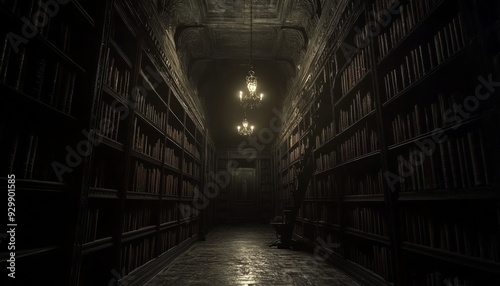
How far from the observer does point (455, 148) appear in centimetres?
187

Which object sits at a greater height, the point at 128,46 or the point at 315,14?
the point at 315,14

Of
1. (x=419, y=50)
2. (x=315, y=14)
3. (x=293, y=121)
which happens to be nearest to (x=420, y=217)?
(x=419, y=50)

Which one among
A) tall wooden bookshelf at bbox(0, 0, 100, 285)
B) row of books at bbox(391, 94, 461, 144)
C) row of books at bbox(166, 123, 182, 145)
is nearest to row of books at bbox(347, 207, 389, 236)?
row of books at bbox(391, 94, 461, 144)

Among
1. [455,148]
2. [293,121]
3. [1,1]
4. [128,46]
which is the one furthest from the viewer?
[293,121]

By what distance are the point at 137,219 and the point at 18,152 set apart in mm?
2057

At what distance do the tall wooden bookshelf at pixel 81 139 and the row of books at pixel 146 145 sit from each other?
22 mm

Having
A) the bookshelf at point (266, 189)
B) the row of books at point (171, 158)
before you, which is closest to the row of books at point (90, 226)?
the row of books at point (171, 158)

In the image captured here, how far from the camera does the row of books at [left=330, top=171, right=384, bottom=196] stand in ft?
9.86

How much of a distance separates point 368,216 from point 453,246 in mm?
1299

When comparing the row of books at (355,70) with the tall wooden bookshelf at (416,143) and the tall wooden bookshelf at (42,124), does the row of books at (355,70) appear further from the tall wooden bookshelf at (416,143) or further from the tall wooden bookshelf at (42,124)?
the tall wooden bookshelf at (42,124)

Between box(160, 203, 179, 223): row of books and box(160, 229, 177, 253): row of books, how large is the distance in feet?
0.76

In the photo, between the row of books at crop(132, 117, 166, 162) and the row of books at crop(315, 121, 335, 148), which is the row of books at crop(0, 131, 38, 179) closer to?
the row of books at crop(132, 117, 166, 162)

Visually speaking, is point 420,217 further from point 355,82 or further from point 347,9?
point 347,9

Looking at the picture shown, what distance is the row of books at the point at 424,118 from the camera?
1946mm
